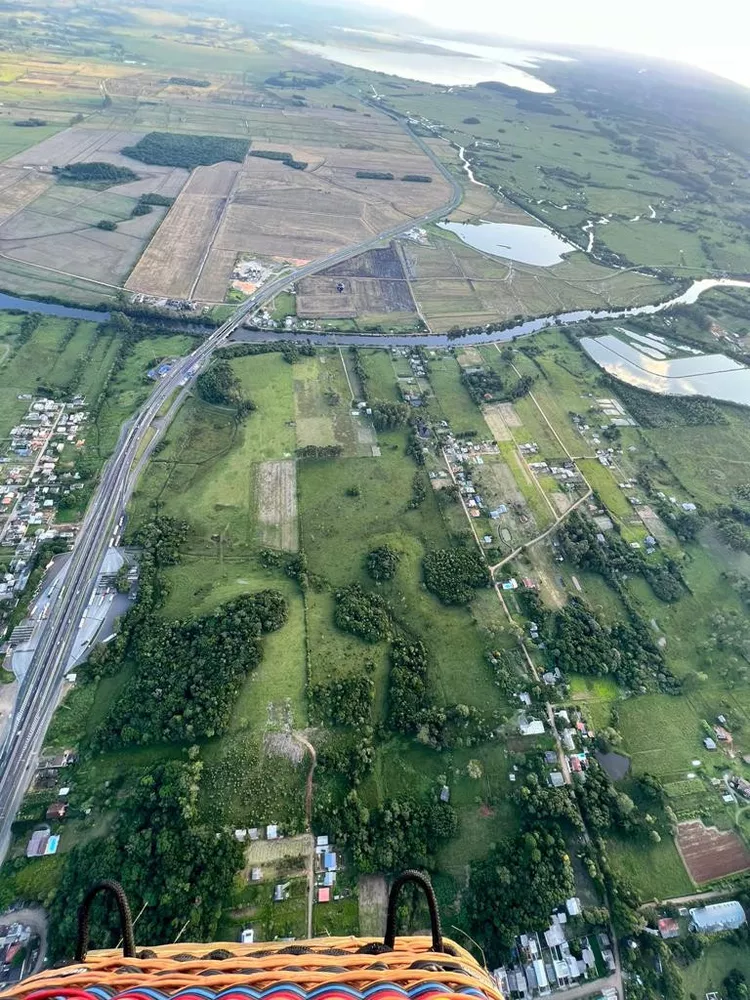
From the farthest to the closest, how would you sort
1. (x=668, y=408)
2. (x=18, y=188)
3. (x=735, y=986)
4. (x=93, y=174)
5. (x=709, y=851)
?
(x=93, y=174) < (x=18, y=188) < (x=668, y=408) < (x=709, y=851) < (x=735, y=986)

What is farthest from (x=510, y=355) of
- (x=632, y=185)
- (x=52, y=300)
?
(x=632, y=185)

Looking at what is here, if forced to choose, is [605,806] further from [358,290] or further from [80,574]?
[358,290]

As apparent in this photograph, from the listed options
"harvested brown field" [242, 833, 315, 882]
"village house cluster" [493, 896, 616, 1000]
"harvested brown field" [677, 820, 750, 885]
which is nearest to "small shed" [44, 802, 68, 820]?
"harvested brown field" [242, 833, 315, 882]

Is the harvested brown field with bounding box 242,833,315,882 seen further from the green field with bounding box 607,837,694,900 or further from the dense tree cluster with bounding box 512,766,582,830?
the green field with bounding box 607,837,694,900

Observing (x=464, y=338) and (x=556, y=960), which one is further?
(x=464, y=338)

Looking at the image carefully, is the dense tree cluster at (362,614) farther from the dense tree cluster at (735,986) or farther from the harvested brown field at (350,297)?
the harvested brown field at (350,297)

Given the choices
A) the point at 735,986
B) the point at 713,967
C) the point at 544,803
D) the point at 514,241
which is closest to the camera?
the point at 735,986

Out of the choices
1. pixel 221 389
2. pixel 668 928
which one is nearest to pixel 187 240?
pixel 221 389

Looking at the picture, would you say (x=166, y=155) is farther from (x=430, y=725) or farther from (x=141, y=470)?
(x=430, y=725)
